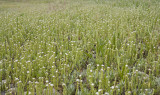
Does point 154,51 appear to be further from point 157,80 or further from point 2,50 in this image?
point 2,50

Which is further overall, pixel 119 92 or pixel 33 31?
pixel 33 31

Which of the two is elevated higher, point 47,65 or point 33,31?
point 33,31

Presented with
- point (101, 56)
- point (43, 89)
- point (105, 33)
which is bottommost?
point (43, 89)

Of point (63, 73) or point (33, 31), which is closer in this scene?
point (63, 73)

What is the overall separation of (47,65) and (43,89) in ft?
3.64

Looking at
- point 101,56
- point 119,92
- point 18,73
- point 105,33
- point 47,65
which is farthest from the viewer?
point 105,33

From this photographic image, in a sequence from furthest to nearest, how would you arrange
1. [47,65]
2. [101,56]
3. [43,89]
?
[101,56]
[47,65]
[43,89]

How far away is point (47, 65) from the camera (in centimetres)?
517

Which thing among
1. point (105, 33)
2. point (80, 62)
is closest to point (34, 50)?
point (80, 62)

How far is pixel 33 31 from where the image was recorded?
8273 mm

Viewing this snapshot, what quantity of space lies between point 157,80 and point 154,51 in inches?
55.3

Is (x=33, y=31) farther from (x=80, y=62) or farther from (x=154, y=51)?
(x=154, y=51)

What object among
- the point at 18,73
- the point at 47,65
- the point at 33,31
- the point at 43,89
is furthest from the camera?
the point at 33,31

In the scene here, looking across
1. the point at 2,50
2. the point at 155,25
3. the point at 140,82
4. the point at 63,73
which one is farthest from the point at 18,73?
the point at 155,25
